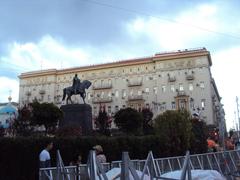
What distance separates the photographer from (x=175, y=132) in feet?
75.2

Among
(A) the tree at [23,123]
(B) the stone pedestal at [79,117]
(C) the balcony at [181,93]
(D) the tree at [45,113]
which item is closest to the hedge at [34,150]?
(B) the stone pedestal at [79,117]

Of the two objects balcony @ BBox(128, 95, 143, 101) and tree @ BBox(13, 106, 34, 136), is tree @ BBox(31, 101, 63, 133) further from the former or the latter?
balcony @ BBox(128, 95, 143, 101)

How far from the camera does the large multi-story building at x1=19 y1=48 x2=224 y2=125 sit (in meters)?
69.4

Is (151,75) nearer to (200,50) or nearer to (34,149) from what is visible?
Result: (200,50)

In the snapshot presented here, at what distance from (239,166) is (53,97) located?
74268 mm

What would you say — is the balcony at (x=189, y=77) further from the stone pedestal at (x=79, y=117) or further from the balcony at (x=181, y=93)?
the stone pedestal at (x=79, y=117)

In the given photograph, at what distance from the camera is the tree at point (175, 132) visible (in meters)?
22.4

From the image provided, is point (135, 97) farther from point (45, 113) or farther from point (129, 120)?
point (45, 113)

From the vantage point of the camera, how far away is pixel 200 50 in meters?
70.9

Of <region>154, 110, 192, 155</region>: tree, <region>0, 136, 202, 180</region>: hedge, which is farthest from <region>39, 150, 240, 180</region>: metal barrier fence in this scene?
<region>154, 110, 192, 155</region>: tree

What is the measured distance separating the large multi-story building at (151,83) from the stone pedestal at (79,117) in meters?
45.3

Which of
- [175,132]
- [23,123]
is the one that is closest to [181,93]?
[23,123]

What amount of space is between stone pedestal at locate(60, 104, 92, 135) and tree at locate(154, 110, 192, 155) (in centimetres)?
536

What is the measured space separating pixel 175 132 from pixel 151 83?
52184 millimetres
